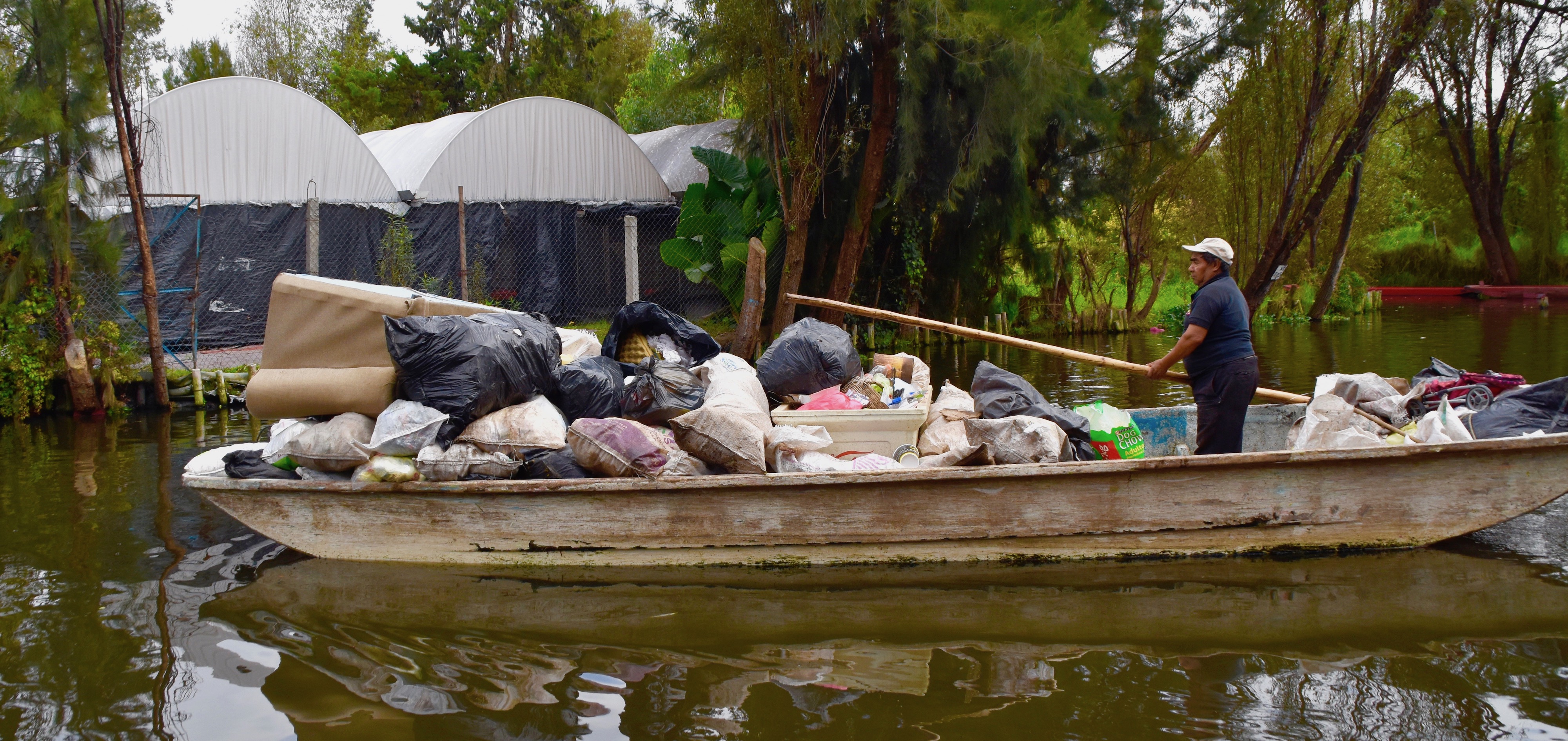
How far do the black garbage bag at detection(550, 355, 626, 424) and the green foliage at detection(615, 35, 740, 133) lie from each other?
13.1 m

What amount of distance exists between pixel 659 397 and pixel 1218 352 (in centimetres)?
284

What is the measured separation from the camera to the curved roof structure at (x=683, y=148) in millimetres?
15484

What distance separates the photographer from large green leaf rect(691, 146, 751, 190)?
506 inches

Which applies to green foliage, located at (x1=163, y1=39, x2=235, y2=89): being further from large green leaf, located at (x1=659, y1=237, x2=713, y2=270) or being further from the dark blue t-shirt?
the dark blue t-shirt

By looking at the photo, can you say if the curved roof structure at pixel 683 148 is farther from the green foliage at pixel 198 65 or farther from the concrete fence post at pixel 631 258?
the green foliage at pixel 198 65

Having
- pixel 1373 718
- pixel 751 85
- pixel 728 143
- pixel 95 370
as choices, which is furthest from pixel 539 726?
pixel 728 143

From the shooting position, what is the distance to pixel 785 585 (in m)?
4.54

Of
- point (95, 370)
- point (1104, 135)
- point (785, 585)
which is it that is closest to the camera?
point (785, 585)

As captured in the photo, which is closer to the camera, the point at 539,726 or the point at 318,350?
the point at 539,726

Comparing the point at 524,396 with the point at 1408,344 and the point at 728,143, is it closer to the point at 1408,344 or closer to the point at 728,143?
the point at 728,143

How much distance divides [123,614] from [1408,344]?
1589cm

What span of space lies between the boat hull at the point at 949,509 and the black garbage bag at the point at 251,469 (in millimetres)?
140

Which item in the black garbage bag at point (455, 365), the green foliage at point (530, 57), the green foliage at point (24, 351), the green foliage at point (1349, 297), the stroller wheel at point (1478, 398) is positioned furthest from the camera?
the green foliage at point (530, 57)

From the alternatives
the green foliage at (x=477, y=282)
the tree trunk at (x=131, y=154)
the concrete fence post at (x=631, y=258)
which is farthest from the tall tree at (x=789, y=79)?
the tree trunk at (x=131, y=154)
